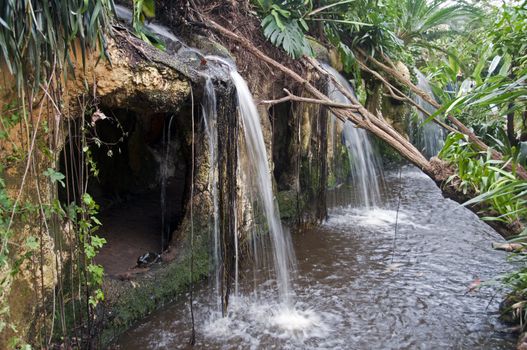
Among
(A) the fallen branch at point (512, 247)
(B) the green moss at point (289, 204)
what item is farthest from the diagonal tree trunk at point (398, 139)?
(B) the green moss at point (289, 204)

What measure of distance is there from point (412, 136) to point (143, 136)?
7.02 meters

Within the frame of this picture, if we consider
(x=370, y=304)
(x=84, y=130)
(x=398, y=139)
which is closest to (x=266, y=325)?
(x=370, y=304)

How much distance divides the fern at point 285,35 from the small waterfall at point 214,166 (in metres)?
1.74

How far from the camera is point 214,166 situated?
3.92 m

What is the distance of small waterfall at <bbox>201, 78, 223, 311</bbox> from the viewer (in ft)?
12.2

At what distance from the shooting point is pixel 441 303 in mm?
3789

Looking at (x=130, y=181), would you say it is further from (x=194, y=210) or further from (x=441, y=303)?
(x=441, y=303)

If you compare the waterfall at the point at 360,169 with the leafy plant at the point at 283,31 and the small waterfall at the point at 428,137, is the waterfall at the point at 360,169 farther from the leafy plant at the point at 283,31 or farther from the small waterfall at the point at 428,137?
the small waterfall at the point at 428,137

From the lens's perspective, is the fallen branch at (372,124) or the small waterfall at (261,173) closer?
the fallen branch at (372,124)

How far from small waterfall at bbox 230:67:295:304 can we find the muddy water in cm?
16

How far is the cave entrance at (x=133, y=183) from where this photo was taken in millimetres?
4195

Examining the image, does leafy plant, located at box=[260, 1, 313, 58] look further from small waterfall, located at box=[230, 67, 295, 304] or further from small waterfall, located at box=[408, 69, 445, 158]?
small waterfall, located at box=[408, 69, 445, 158]

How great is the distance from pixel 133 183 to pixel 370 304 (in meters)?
3.65

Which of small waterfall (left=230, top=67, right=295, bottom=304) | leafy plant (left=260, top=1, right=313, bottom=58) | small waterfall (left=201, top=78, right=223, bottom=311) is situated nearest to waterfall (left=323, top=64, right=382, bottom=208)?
leafy plant (left=260, top=1, right=313, bottom=58)
